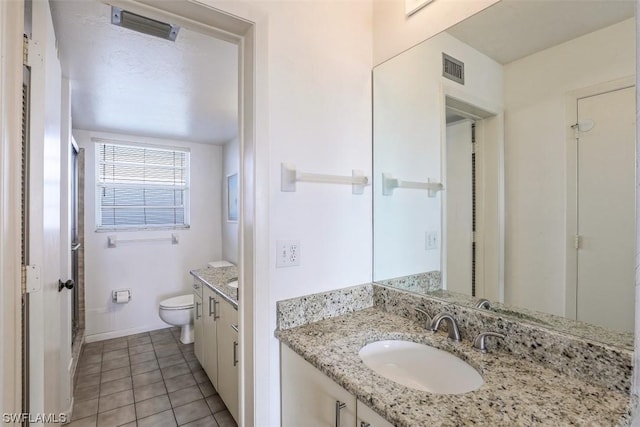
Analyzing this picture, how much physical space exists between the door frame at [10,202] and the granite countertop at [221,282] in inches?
37.6

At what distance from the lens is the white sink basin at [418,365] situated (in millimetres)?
1019

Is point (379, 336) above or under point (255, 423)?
above

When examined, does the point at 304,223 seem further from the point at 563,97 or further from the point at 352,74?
the point at 563,97

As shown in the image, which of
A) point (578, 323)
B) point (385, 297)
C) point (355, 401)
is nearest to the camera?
point (355, 401)

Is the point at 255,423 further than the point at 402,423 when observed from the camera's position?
Yes

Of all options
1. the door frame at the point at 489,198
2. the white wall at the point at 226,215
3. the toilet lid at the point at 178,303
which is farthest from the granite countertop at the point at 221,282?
the door frame at the point at 489,198

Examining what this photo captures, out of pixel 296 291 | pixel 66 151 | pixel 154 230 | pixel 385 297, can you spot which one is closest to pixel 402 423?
pixel 296 291

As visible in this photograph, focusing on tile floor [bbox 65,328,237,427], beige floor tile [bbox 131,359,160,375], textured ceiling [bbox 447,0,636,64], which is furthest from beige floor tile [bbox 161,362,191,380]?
textured ceiling [bbox 447,0,636,64]

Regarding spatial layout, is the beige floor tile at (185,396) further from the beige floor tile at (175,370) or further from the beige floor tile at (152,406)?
the beige floor tile at (175,370)

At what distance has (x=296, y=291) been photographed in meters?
1.26

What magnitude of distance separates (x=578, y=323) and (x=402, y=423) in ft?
2.24

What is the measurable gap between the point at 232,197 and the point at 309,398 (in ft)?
9.46

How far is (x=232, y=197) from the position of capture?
3607 mm

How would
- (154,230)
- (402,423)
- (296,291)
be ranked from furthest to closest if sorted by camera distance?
1. (154,230)
2. (296,291)
3. (402,423)
